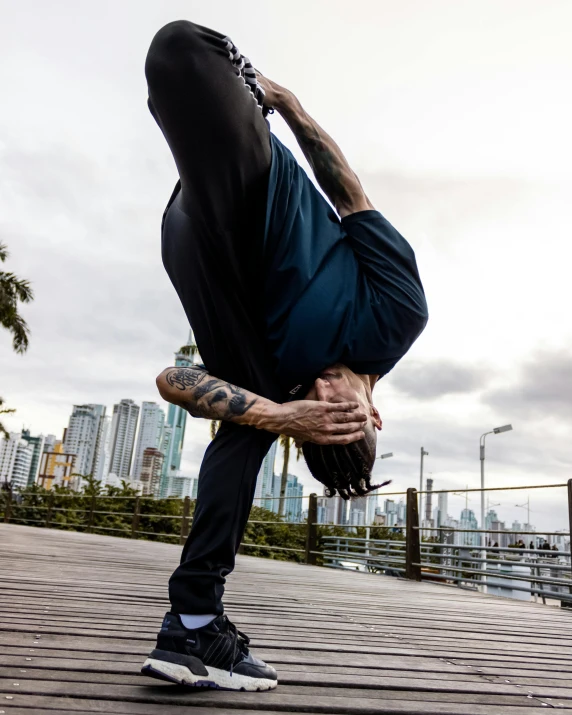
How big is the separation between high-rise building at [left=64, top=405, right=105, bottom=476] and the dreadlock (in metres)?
146

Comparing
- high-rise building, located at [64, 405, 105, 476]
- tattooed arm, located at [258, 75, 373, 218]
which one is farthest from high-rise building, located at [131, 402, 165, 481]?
tattooed arm, located at [258, 75, 373, 218]

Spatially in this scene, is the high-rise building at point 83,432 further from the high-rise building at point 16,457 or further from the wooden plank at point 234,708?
the wooden plank at point 234,708

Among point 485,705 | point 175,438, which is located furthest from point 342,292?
point 175,438

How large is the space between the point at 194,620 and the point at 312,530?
8.33 meters

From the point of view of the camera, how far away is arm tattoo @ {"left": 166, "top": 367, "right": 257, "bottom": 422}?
1.60 m

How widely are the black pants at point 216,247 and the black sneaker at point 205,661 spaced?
56 mm

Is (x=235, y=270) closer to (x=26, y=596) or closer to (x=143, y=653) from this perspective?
(x=143, y=653)

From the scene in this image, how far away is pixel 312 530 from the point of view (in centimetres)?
962

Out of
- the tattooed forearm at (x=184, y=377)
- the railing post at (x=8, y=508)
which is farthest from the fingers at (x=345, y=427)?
the railing post at (x=8, y=508)

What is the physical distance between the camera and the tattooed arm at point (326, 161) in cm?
170

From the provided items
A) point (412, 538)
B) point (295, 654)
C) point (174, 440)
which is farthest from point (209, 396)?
point (174, 440)

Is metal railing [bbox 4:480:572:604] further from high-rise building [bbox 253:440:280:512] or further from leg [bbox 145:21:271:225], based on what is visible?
leg [bbox 145:21:271:225]

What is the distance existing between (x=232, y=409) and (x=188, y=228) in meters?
0.46

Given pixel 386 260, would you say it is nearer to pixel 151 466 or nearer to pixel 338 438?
pixel 338 438
